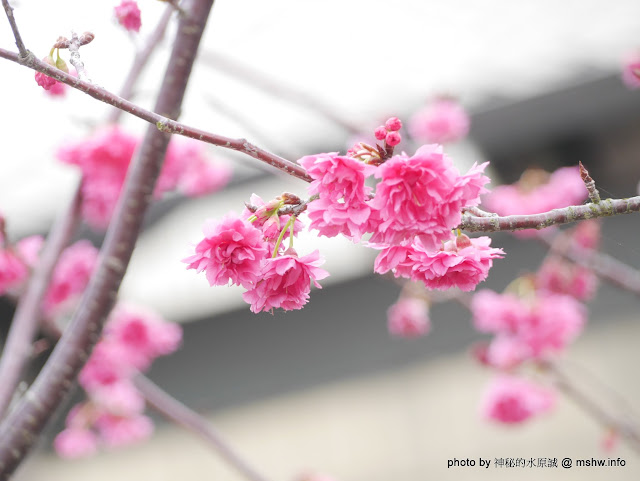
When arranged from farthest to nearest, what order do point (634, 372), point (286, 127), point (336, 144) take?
point (286, 127)
point (336, 144)
point (634, 372)

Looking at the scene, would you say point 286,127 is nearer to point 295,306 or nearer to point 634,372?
point 634,372

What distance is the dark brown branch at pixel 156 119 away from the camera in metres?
0.74

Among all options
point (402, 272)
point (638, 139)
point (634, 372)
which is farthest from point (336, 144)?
point (402, 272)

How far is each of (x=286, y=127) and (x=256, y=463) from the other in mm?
2333

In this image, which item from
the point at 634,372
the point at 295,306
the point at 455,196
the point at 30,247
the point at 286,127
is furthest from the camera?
the point at 286,127

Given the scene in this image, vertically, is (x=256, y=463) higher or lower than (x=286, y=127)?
lower

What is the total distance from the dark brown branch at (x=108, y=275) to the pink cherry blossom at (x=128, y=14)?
85 mm

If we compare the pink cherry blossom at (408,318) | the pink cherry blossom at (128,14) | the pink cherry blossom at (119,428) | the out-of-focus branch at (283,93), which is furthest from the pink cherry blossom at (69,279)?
the pink cherry blossom at (408,318)

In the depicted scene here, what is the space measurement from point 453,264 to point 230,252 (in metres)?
0.26

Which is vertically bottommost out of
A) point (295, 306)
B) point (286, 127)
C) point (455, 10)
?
point (295, 306)

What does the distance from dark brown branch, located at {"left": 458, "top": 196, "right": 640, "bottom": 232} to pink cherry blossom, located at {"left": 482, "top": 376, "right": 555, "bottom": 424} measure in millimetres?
1925

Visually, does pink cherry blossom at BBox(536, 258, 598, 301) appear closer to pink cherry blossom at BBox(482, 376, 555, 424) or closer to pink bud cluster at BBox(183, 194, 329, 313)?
pink cherry blossom at BBox(482, 376, 555, 424)

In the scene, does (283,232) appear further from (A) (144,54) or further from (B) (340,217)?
(A) (144,54)

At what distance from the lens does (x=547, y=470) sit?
12.4 ft
